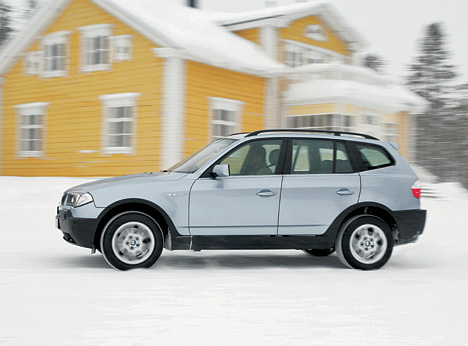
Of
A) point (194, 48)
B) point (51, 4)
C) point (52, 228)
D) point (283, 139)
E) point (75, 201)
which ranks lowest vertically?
point (52, 228)

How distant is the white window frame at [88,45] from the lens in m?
22.8

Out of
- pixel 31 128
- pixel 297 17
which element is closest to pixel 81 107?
pixel 31 128

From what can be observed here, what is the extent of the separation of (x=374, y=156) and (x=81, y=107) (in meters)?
16.5

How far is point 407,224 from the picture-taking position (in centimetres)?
853

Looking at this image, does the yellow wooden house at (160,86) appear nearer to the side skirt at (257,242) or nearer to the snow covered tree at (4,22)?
the side skirt at (257,242)

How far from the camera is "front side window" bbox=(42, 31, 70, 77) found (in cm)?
2419

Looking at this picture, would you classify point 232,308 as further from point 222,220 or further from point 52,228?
point 52,228

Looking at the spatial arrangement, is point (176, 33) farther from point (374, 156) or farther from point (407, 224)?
point (407, 224)

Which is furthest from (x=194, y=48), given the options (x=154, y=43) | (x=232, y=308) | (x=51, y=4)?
(x=232, y=308)

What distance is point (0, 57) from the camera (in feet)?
84.6

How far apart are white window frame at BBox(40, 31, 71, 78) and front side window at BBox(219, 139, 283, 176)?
671 inches

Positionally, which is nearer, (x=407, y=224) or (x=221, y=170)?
(x=221, y=170)

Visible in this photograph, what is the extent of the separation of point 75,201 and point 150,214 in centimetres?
87

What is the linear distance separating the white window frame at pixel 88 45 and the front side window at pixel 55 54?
861mm
